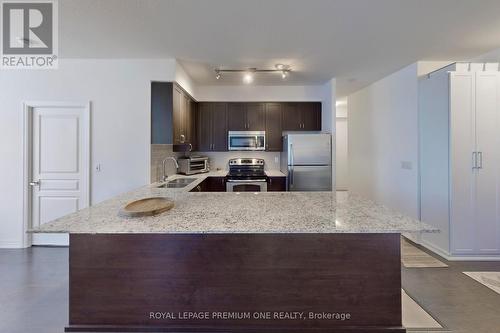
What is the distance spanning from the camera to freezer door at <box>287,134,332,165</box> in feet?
15.4

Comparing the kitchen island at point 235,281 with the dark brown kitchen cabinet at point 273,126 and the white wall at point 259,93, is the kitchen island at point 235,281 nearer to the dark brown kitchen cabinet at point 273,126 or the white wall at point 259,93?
the dark brown kitchen cabinet at point 273,126

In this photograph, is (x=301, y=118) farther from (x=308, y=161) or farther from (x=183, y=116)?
(x=183, y=116)

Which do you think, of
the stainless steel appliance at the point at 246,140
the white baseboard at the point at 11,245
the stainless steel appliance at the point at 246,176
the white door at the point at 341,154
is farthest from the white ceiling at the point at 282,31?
the white door at the point at 341,154

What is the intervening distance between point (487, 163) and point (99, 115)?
16.4ft

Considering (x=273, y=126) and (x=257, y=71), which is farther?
(x=273, y=126)

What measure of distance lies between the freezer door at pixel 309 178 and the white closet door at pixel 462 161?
1727 millimetres

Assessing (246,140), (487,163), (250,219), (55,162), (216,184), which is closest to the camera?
(250,219)

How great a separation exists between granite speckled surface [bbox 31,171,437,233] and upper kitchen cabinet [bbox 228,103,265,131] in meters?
3.06

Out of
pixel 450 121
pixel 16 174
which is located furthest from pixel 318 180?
pixel 16 174

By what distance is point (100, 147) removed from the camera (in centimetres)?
395

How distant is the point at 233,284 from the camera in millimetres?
1849

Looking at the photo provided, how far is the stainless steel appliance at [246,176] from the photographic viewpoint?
15.7 feet

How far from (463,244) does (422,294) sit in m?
1.34

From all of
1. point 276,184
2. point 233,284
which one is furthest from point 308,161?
point 233,284
